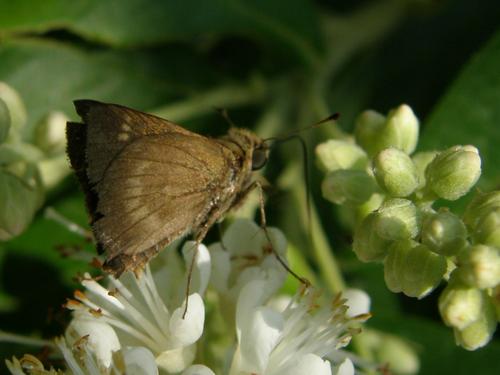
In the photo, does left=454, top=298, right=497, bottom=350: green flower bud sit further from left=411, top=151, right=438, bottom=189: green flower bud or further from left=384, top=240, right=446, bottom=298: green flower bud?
left=411, top=151, right=438, bottom=189: green flower bud

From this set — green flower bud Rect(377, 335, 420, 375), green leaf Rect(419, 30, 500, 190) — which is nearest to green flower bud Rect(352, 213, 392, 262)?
green leaf Rect(419, 30, 500, 190)

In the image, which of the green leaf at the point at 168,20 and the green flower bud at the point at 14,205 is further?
the green leaf at the point at 168,20

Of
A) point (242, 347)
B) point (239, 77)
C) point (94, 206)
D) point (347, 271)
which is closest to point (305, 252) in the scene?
point (347, 271)

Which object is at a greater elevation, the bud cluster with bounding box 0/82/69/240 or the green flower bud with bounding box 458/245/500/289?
the green flower bud with bounding box 458/245/500/289

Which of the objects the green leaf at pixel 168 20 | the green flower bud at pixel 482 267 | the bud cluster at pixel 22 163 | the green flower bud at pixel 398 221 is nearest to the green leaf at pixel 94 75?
the green leaf at pixel 168 20

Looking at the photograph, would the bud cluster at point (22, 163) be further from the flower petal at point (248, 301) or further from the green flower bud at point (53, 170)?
the flower petal at point (248, 301)

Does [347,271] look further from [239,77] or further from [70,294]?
[70,294]

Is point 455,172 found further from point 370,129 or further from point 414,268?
point 370,129
